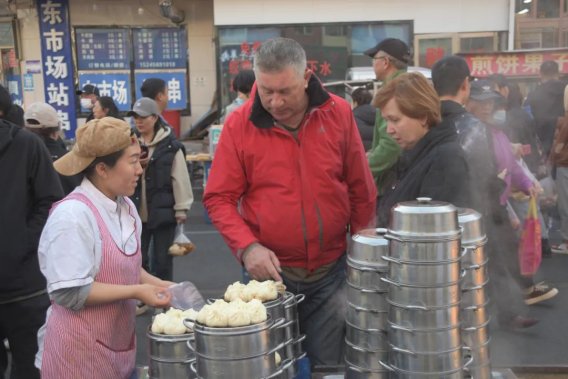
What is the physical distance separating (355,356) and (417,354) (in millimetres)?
287

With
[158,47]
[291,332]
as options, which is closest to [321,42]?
[158,47]

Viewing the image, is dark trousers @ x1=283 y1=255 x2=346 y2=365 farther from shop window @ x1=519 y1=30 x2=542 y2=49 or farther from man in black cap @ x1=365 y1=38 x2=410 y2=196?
shop window @ x1=519 y1=30 x2=542 y2=49

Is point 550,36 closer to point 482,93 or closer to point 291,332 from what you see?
point 482,93

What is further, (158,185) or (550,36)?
(550,36)

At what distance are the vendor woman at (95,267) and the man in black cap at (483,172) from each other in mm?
1354

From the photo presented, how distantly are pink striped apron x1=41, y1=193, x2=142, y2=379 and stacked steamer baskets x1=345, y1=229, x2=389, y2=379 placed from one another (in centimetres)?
88

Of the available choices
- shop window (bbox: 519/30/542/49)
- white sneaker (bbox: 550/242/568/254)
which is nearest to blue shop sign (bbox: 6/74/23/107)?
shop window (bbox: 519/30/542/49)

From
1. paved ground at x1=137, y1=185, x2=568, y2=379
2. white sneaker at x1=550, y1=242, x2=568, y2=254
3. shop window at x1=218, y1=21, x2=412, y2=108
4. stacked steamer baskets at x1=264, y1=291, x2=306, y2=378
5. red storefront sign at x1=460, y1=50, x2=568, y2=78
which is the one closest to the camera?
stacked steamer baskets at x1=264, y1=291, x2=306, y2=378

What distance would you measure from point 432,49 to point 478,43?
0.86 metres

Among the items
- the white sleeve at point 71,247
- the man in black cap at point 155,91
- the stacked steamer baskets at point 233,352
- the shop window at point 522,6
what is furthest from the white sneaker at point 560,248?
the stacked steamer baskets at point 233,352

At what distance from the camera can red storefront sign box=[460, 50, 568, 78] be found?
9156 mm

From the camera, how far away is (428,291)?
1587 millimetres

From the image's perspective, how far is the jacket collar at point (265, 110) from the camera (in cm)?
255

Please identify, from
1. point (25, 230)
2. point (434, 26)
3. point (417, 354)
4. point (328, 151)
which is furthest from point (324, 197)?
point (434, 26)
